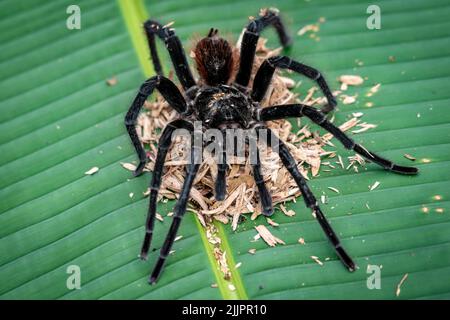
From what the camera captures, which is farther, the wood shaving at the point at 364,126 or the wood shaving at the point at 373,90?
the wood shaving at the point at 373,90

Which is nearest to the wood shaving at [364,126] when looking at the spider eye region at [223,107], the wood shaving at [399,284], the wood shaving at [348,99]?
the wood shaving at [348,99]

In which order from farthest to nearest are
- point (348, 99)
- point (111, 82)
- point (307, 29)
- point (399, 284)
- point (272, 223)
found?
point (307, 29) → point (111, 82) → point (348, 99) → point (272, 223) → point (399, 284)

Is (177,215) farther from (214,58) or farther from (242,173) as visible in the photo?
(214,58)

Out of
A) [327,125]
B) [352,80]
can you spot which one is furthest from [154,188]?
[352,80]

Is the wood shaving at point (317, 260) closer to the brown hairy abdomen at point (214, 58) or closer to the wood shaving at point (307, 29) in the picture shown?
the brown hairy abdomen at point (214, 58)

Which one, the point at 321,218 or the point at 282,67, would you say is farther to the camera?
the point at 282,67

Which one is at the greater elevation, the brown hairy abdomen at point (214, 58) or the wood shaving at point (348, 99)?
the brown hairy abdomen at point (214, 58)

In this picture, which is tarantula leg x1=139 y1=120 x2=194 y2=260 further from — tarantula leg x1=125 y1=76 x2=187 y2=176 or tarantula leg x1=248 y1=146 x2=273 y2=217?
tarantula leg x1=248 y1=146 x2=273 y2=217
